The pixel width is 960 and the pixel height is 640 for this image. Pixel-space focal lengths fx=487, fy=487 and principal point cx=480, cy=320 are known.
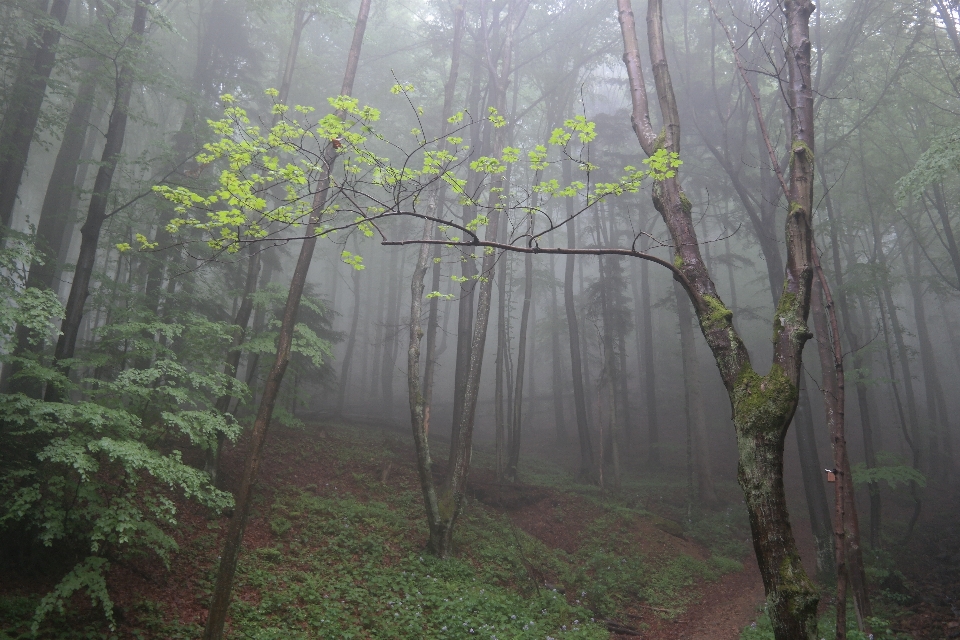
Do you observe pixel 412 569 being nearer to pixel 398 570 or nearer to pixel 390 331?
pixel 398 570

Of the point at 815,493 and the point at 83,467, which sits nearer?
the point at 83,467

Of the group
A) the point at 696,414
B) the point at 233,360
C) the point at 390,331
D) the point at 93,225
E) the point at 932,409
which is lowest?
the point at 696,414

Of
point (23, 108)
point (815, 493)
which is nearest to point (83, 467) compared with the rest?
point (23, 108)

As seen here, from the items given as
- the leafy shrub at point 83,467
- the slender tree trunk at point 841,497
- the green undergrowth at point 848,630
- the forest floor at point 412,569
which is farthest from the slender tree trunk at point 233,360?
the green undergrowth at point 848,630

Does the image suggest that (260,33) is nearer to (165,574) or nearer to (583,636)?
(165,574)

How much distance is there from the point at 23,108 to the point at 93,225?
2943 millimetres

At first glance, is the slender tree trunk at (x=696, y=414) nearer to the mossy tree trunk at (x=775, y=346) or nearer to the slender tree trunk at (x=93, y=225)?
the mossy tree trunk at (x=775, y=346)

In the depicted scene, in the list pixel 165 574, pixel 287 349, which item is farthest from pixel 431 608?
pixel 287 349

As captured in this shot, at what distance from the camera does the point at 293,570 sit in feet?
25.3

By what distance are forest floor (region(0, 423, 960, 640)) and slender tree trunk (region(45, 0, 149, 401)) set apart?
10.1ft

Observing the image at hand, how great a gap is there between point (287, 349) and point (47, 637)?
4.02m

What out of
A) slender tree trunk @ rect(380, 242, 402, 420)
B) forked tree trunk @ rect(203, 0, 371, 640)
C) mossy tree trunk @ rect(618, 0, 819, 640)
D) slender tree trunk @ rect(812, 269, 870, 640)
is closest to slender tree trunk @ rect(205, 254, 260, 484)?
forked tree trunk @ rect(203, 0, 371, 640)

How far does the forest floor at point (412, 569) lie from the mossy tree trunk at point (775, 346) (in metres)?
4.51

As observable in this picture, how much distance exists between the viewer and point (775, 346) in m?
4.17
